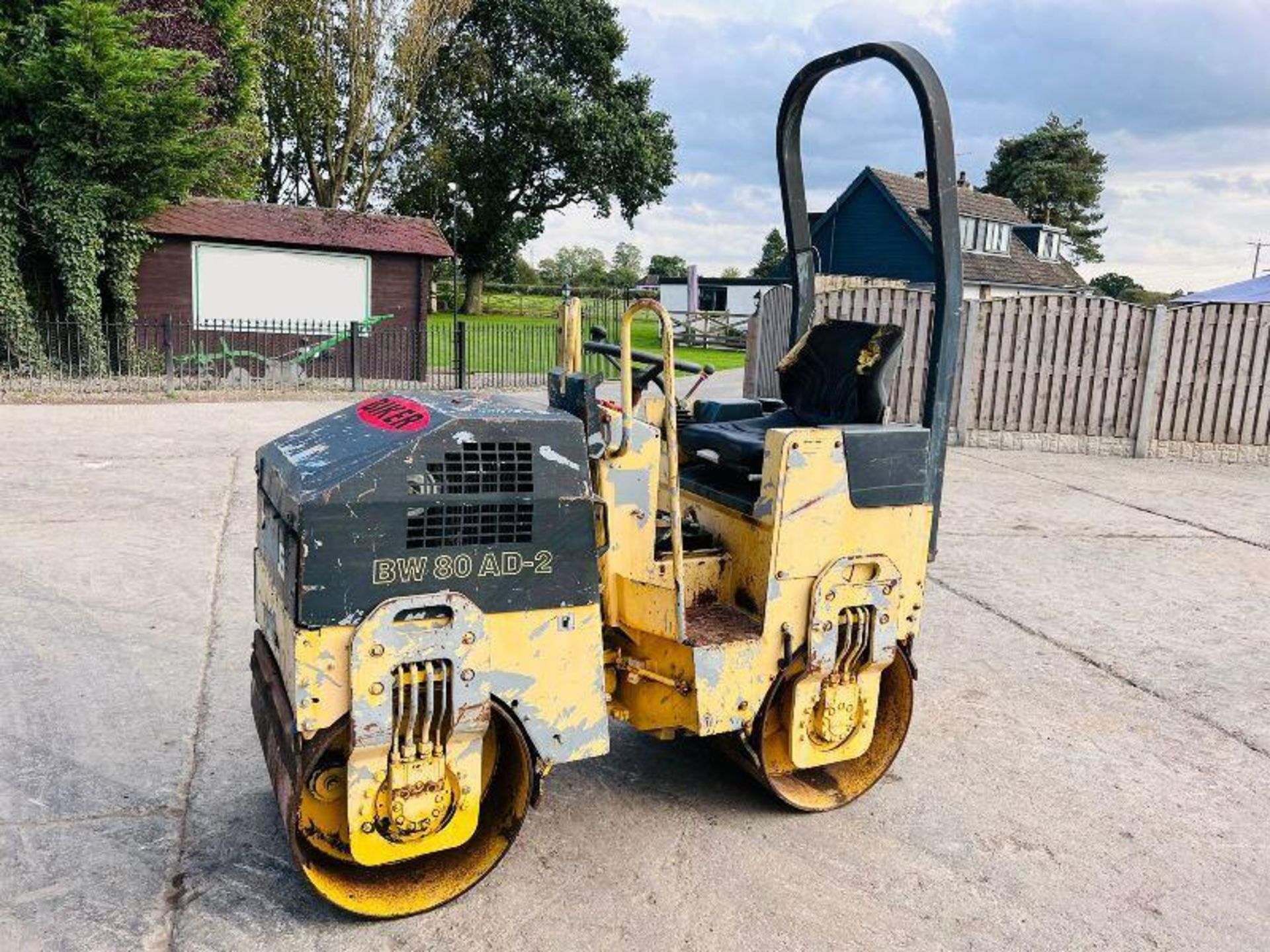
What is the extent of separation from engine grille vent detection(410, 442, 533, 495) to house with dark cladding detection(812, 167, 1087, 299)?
30.6 m

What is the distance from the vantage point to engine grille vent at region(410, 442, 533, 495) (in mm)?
2586

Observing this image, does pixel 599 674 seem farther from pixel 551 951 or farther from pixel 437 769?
pixel 551 951

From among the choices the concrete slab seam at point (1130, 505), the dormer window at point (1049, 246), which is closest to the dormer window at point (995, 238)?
the dormer window at point (1049, 246)

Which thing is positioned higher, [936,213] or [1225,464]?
[936,213]

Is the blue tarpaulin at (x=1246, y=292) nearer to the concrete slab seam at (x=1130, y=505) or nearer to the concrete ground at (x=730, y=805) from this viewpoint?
the concrete slab seam at (x=1130, y=505)

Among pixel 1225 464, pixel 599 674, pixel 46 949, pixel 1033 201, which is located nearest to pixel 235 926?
pixel 46 949

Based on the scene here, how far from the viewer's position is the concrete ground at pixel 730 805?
9.29 feet

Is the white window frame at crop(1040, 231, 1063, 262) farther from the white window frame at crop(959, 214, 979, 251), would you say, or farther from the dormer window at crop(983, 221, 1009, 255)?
the white window frame at crop(959, 214, 979, 251)

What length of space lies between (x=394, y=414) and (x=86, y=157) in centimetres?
1615

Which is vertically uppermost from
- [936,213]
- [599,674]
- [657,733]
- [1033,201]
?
[1033,201]

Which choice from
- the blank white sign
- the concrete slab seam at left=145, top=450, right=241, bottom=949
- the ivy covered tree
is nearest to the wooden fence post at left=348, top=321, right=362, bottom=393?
the blank white sign

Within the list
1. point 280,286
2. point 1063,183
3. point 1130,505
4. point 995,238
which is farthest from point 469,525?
point 1063,183

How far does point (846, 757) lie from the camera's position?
11.5 feet

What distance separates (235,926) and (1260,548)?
7449mm
